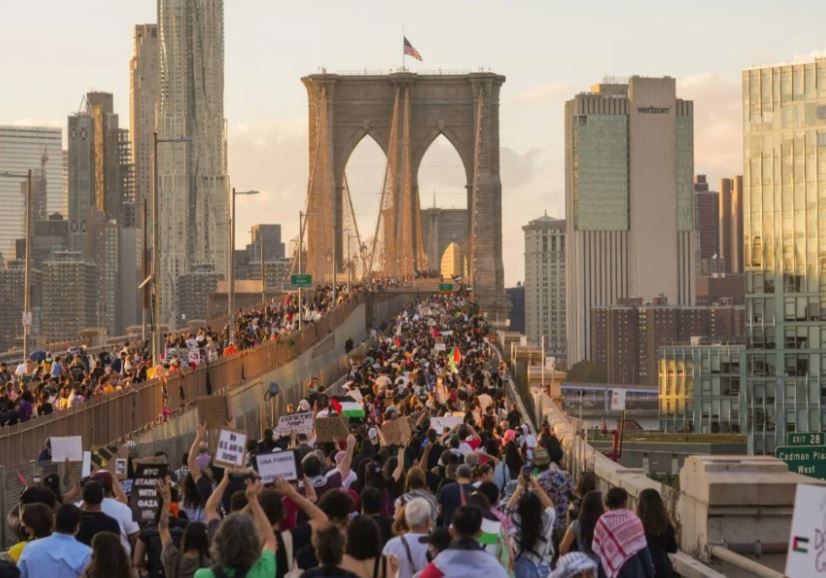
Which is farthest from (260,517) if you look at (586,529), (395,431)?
(395,431)

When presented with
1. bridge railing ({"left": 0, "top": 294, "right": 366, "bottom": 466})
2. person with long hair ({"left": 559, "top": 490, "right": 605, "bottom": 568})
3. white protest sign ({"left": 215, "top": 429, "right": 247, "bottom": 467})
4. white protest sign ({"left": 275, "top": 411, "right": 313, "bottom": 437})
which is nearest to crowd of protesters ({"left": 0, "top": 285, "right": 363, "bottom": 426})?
bridge railing ({"left": 0, "top": 294, "right": 366, "bottom": 466})

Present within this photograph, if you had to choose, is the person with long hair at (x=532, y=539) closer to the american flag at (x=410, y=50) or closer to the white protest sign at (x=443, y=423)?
the white protest sign at (x=443, y=423)

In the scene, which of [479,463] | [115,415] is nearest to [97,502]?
[479,463]

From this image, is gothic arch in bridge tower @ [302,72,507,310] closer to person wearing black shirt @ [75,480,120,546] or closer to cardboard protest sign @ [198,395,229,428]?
cardboard protest sign @ [198,395,229,428]

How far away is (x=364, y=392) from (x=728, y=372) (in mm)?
60171

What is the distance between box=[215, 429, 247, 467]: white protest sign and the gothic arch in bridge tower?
122 meters

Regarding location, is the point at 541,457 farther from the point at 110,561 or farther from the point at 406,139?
the point at 406,139

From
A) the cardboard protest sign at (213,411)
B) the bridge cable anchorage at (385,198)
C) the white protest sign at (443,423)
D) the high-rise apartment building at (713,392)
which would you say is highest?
the bridge cable anchorage at (385,198)

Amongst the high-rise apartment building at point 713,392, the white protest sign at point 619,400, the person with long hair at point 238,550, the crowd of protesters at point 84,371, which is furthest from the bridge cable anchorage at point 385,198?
the person with long hair at point 238,550

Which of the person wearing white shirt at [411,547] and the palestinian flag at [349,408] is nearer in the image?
the person wearing white shirt at [411,547]

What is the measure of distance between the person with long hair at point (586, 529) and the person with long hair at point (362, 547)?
2.34 m

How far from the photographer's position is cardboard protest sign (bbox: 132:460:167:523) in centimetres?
1352

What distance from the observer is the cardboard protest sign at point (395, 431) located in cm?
1895

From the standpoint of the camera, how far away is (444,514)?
13539 millimetres
